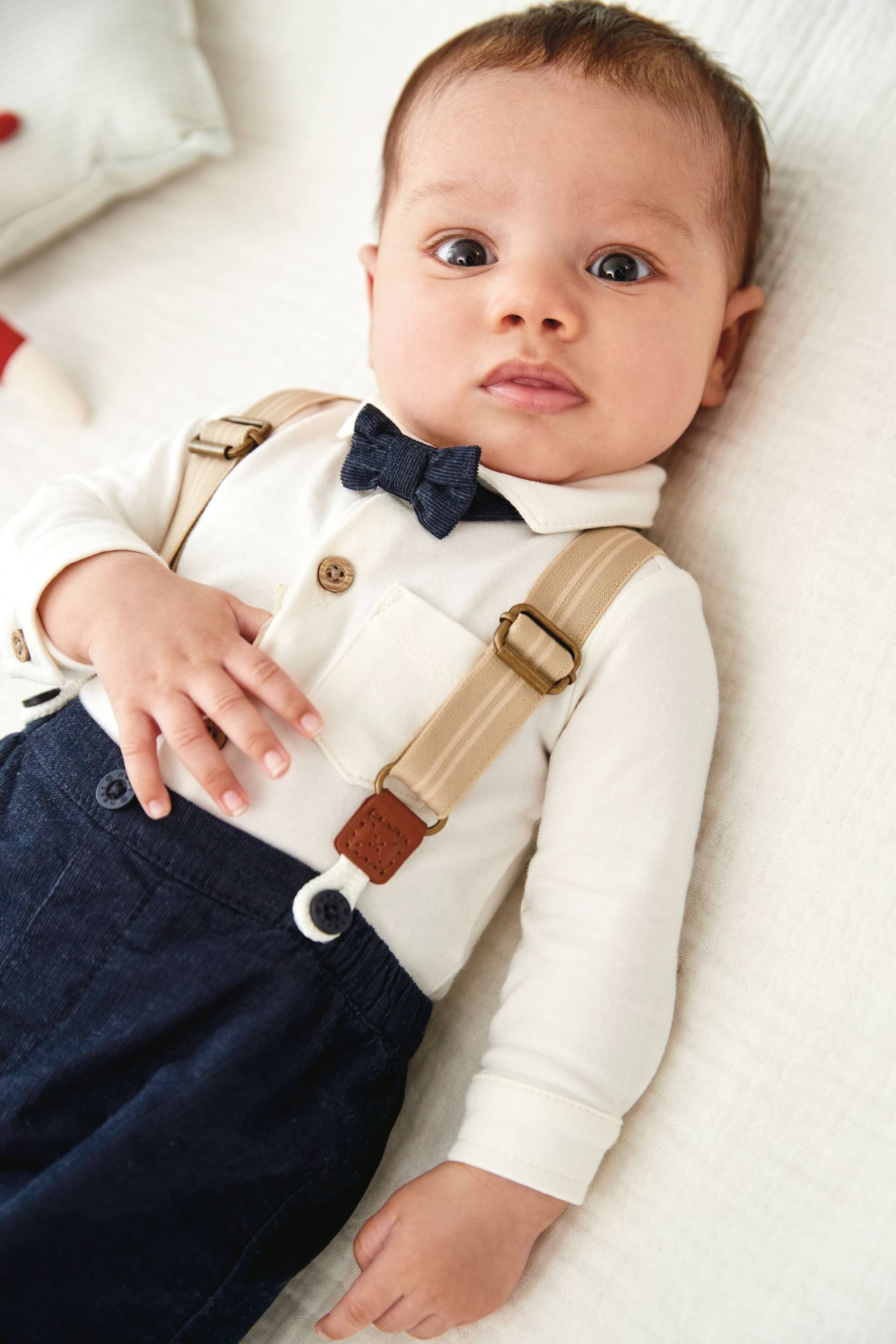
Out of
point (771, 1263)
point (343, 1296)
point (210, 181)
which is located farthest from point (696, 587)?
point (210, 181)

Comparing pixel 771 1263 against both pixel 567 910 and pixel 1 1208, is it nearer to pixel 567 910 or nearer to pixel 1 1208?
pixel 567 910

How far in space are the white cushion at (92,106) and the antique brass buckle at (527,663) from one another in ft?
3.03

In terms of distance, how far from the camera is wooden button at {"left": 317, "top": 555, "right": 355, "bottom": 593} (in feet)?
2.67

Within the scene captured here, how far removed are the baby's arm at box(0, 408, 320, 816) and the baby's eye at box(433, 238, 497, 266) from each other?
1.16 ft

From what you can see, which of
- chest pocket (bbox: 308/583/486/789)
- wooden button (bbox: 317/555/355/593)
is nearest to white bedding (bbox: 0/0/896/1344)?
chest pocket (bbox: 308/583/486/789)

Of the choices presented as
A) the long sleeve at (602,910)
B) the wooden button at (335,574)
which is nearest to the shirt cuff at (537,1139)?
the long sleeve at (602,910)

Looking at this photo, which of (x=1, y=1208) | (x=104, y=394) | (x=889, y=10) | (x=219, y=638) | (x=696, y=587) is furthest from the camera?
(x=104, y=394)

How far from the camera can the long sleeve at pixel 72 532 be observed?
0.86 meters

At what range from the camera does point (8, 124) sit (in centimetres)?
126

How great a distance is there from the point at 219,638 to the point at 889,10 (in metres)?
0.93

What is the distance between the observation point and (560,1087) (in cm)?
73

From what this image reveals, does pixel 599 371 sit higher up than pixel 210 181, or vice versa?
pixel 599 371

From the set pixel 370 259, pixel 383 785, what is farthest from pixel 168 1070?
pixel 370 259

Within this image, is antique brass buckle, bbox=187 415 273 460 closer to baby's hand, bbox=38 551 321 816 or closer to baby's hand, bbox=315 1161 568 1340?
baby's hand, bbox=38 551 321 816
